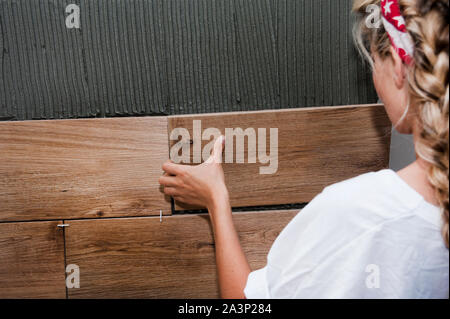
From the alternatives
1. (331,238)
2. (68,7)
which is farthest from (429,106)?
(68,7)

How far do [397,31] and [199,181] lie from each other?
0.45 meters

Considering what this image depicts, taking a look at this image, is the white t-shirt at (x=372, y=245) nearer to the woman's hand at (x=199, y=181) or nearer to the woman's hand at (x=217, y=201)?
the woman's hand at (x=217, y=201)

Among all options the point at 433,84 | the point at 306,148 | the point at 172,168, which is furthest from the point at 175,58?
the point at 433,84

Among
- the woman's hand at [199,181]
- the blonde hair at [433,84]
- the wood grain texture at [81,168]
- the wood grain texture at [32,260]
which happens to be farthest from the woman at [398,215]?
the wood grain texture at [32,260]

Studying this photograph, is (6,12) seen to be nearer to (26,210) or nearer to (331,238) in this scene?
(26,210)

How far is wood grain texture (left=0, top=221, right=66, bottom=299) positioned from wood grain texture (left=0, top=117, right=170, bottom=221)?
0.10 feet

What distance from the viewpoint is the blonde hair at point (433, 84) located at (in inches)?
17.7

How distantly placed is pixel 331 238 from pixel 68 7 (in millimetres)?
695

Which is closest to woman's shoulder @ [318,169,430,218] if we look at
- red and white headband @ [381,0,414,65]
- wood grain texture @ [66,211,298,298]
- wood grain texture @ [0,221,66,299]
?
red and white headband @ [381,0,414,65]

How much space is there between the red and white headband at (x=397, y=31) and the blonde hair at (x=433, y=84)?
1 centimetres

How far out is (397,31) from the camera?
517 mm

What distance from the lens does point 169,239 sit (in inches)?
30.7

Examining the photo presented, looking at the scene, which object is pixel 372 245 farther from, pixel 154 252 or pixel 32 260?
pixel 32 260
